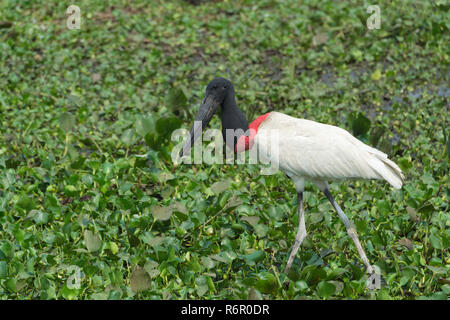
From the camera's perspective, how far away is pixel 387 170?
3762 mm

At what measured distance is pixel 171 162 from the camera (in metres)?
5.20

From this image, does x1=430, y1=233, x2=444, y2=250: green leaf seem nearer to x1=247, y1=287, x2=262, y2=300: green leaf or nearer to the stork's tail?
the stork's tail

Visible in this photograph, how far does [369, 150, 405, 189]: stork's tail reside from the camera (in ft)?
12.1

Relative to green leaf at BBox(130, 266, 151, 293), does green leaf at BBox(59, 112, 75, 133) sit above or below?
above

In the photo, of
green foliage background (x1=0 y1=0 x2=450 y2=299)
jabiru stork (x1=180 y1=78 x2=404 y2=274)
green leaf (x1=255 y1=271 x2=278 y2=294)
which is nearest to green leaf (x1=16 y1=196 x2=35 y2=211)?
green foliage background (x1=0 y1=0 x2=450 y2=299)

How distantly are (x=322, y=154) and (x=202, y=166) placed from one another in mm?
1629

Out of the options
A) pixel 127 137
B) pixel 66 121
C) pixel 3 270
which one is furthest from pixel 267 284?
pixel 66 121

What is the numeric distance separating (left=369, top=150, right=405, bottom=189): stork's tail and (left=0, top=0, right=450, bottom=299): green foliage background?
457 mm

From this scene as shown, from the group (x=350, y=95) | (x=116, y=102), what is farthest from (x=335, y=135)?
(x=116, y=102)

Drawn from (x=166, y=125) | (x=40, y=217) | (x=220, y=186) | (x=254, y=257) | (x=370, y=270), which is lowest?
(x=370, y=270)

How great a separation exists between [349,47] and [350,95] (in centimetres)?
117

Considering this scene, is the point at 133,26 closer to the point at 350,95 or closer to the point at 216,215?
the point at 350,95

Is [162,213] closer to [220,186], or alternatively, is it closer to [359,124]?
[220,186]

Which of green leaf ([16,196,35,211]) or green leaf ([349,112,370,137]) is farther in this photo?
green leaf ([349,112,370,137])
